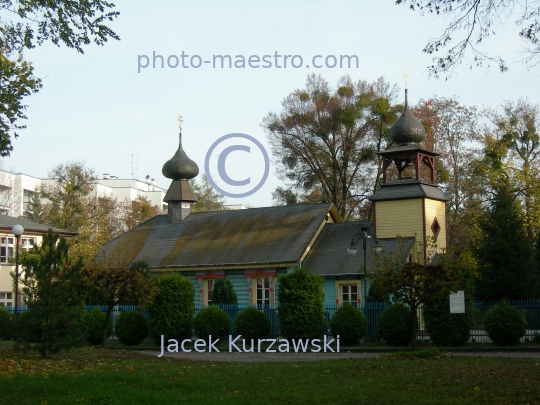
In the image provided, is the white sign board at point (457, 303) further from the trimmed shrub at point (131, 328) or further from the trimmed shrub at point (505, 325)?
the trimmed shrub at point (131, 328)

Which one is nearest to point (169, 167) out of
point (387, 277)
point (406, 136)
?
point (406, 136)

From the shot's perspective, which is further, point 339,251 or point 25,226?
point 25,226

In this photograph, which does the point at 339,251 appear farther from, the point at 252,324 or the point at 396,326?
the point at 396,326

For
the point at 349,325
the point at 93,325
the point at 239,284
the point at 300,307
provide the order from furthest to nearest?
the point at 239,284, the point at 93,325, the point at 300,307, the point at 349,325

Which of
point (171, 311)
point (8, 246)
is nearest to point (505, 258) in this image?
point (171, 311)

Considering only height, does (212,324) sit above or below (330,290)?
below

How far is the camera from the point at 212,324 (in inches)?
1102

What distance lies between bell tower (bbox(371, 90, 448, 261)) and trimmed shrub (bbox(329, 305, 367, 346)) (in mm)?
7510

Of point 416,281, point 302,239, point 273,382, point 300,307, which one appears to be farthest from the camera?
point 302,239

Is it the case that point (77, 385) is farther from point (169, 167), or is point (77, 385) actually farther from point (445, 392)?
point (169, 167)

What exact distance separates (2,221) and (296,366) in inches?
1246

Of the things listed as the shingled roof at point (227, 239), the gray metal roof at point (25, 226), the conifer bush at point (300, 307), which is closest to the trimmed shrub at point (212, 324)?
the conifer bush at point (300, 307)

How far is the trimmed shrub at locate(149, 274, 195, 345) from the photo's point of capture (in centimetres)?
2808

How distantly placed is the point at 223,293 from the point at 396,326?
410 inches
